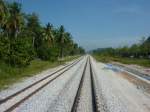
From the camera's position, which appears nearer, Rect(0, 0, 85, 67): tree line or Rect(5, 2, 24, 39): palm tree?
Rect(0, 0, 85, 67): tree line

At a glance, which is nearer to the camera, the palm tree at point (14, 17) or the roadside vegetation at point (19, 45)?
the roadside vegetation at point (19, 45)

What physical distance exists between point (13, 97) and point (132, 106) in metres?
5.98

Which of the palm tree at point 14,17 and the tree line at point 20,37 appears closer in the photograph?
the tree line at point 20,37

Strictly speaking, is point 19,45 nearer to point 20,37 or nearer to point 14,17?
point 20,37

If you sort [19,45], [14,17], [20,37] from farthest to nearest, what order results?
[14,17], [20,37], [19,45]

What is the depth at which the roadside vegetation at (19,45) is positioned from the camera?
32.0 m

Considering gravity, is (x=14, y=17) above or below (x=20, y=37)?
above

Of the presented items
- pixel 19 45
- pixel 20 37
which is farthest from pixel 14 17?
pixel 19 45

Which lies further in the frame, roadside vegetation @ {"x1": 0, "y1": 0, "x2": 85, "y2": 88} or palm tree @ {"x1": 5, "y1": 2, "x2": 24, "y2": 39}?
palm tree @ {"x1": 5, "y1": 2, "x2": 24, "y2": 39}

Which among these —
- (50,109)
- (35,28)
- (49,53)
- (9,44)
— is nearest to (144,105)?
(50,109)

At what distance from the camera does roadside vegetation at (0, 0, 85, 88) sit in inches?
1261

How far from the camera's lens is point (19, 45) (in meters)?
35.9

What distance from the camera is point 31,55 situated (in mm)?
39906

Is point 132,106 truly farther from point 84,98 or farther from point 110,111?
point 84,98
